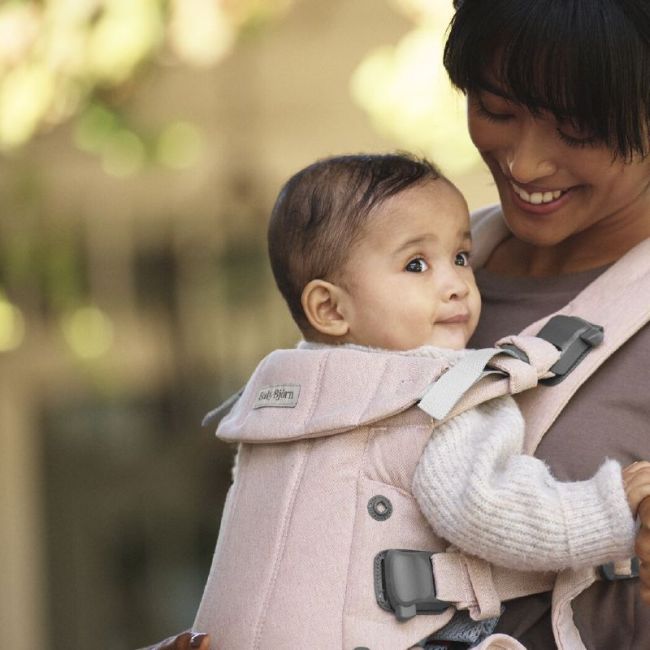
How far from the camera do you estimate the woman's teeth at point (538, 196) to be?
2564 mm

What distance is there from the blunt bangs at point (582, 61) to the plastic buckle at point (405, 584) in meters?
0.70

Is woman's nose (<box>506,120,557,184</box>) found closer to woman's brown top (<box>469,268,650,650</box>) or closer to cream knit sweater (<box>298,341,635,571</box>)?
woman's brown top (<box>469,268,650,650</box>)

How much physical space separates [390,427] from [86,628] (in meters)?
6.27

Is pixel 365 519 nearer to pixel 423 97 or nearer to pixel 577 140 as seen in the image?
pixel 577 140

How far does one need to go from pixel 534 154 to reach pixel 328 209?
331 millimetres

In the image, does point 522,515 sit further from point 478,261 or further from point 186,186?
point 186,186

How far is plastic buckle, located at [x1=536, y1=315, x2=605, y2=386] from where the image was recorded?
7.83 feet

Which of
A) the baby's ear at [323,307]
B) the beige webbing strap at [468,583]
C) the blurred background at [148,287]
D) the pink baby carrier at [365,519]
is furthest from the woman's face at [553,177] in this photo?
the blurred background at [148,287]

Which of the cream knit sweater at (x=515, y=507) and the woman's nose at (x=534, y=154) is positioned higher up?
the woman's nose at (x=534, y=154)

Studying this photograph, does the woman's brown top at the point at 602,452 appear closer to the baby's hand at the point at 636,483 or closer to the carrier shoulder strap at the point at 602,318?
the carrier shoulder strap at the point at 602,318

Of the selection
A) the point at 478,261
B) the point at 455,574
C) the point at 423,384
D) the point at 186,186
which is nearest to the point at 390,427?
the point at 423,384

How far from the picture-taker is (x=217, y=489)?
8195 mm

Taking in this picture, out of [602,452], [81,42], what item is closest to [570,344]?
[602,452]

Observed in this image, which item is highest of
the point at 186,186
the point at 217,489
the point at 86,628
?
the point at 186,186
